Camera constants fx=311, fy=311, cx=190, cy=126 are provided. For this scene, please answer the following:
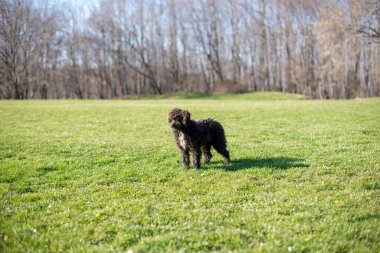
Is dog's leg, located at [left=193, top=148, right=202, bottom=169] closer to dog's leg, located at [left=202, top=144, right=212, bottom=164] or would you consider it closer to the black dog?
the black dog

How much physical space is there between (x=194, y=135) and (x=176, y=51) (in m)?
65.7

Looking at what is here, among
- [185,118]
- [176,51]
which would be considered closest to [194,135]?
[185,118]

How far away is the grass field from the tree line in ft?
143

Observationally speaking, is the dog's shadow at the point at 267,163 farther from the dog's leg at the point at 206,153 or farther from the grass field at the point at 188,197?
the dog's leg at the point at 206,153

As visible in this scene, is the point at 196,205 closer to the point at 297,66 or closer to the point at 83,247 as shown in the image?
the point at 83,247

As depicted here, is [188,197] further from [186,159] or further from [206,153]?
[206,153]

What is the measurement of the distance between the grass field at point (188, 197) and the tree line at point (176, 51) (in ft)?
143

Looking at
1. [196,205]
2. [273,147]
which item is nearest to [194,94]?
[273,147]

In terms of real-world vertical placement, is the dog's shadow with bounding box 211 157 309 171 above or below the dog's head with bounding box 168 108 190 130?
below

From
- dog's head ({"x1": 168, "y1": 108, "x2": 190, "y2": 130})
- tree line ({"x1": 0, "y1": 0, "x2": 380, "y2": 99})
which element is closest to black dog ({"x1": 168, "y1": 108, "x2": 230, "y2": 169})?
dog's head ({"x1": 168, "y1": 108, "x2": 190, "y2": 130})

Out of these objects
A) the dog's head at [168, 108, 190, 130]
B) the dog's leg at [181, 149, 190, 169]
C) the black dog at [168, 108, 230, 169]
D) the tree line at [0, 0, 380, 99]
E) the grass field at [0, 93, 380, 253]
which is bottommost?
the grass field at [0, 93, 380, 253]

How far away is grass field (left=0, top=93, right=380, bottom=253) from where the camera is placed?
5012 mm

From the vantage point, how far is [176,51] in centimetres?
7219

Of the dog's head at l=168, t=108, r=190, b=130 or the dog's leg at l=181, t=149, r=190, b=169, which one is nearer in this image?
the dog's head at l=168, t=108, r=190, b=130
